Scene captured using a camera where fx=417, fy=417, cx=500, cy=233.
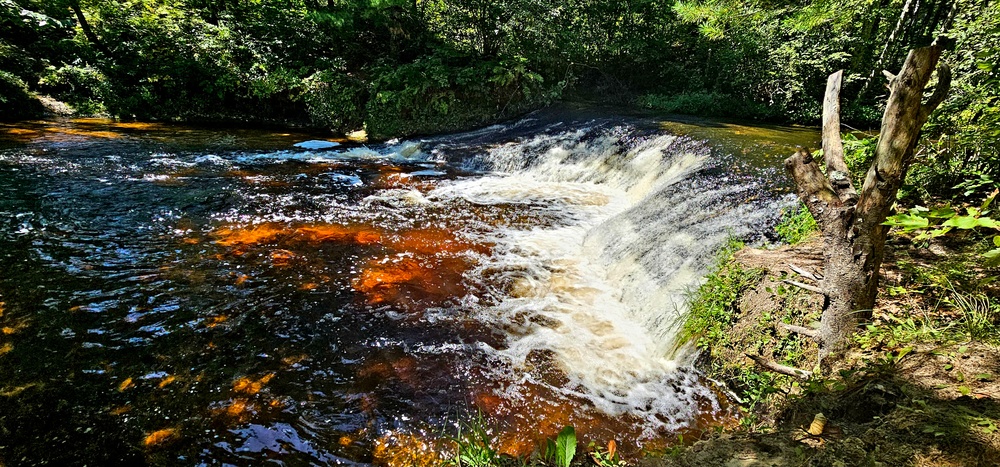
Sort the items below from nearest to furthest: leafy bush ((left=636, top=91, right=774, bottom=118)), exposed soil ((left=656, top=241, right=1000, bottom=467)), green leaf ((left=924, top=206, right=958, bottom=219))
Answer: green leaf ((left=924, top=206, right=958, bottom=219))
exposed soil ((left=656, top=241, right=1000, bottom=467))
leafy bush ((left=636, top=91, right=774, bottom=118))

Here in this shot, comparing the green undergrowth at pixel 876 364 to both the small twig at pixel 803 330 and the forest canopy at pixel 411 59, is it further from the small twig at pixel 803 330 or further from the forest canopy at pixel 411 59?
the forest canopy at pixel 411 59

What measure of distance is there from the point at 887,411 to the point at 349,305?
170 inches

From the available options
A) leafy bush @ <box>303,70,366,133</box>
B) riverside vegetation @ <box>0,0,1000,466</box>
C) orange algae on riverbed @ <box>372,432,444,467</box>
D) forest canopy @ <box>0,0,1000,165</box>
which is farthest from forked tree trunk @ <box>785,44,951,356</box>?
leafy bush @ <box>303,70,366,133</box>

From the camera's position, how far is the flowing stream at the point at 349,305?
3006 millimetres

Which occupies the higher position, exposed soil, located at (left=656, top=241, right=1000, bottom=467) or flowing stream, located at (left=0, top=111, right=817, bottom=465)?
exposed soil, located at (left=656, top=241, right=1000, bottom=467)

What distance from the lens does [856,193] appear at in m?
→ 2.40

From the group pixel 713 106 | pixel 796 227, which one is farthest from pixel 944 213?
pixel 713 106

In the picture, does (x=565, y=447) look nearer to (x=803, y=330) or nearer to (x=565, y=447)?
(x=565, y=447)

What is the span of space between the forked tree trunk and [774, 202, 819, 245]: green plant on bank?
1.97 meters

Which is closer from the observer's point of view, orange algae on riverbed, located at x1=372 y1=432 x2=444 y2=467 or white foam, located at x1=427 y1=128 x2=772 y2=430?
orange algae on riverbed, located at x1=372 y1=432 x2=444 y2=467

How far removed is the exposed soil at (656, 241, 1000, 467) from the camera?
1614 mm

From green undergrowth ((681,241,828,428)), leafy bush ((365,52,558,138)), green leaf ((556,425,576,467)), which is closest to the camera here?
green leaf ((556,425,576,467))

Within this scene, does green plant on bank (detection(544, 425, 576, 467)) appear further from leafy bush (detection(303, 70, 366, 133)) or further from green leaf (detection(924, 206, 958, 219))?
leafy bush (detection(303, 70, 366, 133))

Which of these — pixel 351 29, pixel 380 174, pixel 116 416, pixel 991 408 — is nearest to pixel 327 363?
pixel 116 416
